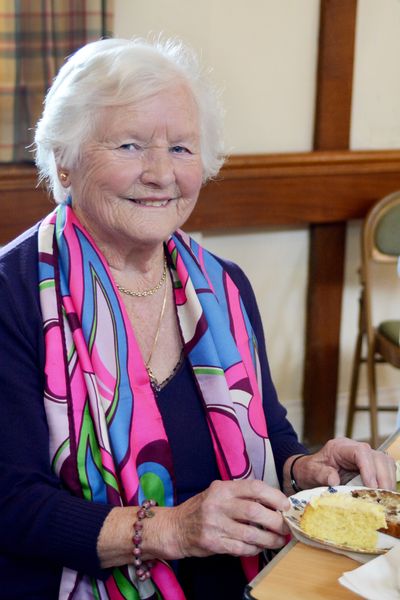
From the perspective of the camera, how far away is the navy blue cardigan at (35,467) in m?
1.55

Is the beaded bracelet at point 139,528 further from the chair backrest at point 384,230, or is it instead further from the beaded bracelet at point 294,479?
the chair backrest at point 384,230

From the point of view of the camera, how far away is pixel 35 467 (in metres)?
1.59

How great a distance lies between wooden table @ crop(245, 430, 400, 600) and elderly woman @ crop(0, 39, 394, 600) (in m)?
0.08

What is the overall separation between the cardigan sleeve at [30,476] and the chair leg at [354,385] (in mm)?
2282

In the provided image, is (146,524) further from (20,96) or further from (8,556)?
(20,96)

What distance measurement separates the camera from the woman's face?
1.72m

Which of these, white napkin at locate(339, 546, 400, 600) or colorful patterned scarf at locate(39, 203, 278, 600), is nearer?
white napkin at locate(339, 546, 400, 600)

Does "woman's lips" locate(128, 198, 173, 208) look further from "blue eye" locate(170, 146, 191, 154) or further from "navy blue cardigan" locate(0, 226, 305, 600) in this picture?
"navy blue cardigan" locate(0, 226, 305, 600)

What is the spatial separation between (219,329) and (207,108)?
0.43 m

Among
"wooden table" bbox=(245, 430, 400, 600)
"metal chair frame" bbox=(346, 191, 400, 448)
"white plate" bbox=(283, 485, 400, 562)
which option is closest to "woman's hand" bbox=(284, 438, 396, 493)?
"white plate" bbox=(283, 485, 400, 562)

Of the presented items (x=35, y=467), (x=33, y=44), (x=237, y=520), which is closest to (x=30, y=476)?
(x=35, y=467)

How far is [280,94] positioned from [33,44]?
990mm

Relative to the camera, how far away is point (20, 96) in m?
3.12

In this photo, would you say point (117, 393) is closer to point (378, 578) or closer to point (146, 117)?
point (146, 117)
